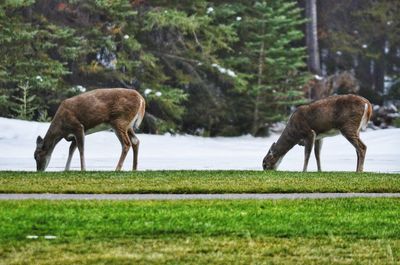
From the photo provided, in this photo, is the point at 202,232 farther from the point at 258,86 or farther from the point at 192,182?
the point at 258,86

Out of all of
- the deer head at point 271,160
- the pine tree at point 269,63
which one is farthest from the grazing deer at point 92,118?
the pine tree at point 269,63

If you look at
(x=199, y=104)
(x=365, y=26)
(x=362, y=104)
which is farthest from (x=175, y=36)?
(x=362, y=104)

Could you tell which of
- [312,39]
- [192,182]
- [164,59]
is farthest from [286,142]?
[312,39]

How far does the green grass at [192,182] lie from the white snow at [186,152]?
5121mm

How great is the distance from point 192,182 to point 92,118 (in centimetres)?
397

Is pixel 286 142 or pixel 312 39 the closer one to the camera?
pixel 286 142

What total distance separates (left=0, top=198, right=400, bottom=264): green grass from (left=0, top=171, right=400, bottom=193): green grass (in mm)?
1618

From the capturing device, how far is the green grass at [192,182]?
15.0 metres

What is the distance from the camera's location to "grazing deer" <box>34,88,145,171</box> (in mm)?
19359

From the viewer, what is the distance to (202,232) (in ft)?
36.1

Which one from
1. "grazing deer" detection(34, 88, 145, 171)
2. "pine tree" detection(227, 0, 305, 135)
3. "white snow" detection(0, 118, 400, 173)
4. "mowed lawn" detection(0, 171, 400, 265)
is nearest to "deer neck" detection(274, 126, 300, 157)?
"white snow" detection(0, 118, 400, 173)

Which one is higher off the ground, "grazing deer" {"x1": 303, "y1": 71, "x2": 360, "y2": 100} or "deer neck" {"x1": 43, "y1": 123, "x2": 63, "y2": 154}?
"deer neck" {"x1": 43, "y1": 123, "x2": 63, "y2": 154}

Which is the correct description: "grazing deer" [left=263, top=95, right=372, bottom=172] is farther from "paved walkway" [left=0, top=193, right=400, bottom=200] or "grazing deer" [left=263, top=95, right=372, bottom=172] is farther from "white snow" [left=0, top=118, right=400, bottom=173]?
"paved walkway" [left=0, top=193, right=400, bottom=200]

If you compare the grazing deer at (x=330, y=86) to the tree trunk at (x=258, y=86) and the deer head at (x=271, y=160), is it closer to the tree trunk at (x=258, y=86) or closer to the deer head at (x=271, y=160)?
the tree trunk at (x=258, y=86)
